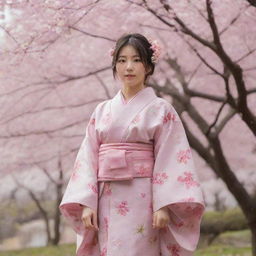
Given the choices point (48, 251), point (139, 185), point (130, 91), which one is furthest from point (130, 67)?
point (48, 251)

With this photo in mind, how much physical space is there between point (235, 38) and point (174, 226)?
11.5 ft

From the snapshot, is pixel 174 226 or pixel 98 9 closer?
pixel 174 226

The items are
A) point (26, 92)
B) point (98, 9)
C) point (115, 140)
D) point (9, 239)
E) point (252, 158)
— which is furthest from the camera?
point (9, 239)

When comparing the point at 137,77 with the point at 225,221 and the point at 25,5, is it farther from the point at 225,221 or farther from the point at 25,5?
the point at 225,221

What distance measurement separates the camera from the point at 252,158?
29.8 feet

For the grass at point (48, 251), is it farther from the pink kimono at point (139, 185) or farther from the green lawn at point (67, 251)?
the pink kimono at point (139, 185)

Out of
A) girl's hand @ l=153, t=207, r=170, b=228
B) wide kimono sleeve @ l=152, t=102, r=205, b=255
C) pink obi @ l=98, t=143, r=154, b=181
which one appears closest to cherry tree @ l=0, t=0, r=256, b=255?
wide kimono sleeve @ l=152, t=102, r=205, b=255

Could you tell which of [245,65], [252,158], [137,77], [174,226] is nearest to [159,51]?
[137,77]

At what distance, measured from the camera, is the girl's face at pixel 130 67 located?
2.51 metres

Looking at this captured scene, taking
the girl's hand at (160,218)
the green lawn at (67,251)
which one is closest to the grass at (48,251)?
the green lawn at (67,251)

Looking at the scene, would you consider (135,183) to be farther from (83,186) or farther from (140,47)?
(140,47)

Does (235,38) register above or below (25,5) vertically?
below

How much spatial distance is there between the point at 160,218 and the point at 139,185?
0.17 meters

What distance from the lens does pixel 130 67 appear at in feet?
8.19
